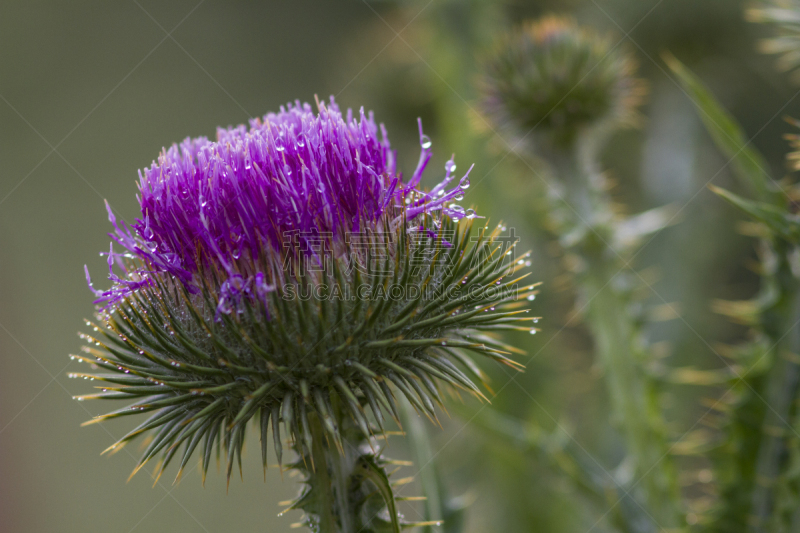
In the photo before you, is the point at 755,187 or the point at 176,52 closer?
the point at 755,187

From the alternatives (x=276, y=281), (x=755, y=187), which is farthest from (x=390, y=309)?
(x=755, y=187)

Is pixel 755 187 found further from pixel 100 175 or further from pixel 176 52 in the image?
pixel 176 52

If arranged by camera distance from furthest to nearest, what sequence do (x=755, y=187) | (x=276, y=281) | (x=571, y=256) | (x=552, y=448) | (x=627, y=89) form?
(x=627, y=89)
(x=571, y=256)
(x=552, y=448)
(x=755, y=187)
(x=276, y=281)

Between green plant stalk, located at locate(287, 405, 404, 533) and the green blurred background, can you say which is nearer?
green plant stalk, located at locate(287, 405, 404, 533)

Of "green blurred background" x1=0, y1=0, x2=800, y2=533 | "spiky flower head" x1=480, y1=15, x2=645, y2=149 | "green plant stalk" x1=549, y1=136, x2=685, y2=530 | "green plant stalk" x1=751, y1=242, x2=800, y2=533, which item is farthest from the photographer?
"green blurred background" x1=0, y1=0, x2=800, y2=533

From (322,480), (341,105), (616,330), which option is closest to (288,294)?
(322,480)

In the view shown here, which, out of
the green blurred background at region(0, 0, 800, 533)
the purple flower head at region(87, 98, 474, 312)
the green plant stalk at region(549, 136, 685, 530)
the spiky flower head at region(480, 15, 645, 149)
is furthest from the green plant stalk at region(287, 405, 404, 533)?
the spiky flower head at region(480, 15, 645, 149)

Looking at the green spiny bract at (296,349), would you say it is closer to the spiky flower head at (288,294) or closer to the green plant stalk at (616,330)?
the spiky flower head at (288,294)

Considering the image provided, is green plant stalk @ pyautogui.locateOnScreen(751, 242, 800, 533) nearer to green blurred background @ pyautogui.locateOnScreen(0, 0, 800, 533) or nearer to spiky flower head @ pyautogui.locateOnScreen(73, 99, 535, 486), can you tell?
green blurred background @ pyautogui.locateOnScreen(0, 0, 800, 533)
